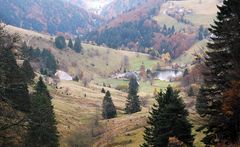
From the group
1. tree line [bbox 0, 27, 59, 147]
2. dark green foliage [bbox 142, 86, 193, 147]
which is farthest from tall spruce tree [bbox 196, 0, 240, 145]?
tree line [bbox 0, 27, 59, 147]

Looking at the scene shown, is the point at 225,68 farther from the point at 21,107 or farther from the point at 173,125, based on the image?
the point at 21,107

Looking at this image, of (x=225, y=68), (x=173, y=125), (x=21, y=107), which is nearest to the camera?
(x=225, y=68)

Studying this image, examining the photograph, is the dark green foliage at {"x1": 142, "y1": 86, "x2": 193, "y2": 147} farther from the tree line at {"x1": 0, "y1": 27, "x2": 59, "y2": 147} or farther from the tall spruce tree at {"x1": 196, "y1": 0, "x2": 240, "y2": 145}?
the tree line at {"x1": 0, "y1": 27, "x2": 59, "y2": 147}

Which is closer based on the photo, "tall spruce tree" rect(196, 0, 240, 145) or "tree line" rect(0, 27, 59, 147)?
"tree line" rect(0, 27, 59, 147)

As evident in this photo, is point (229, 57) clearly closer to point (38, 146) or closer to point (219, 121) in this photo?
point (219, 121)

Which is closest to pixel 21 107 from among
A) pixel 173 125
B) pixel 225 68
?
pixel 173 125

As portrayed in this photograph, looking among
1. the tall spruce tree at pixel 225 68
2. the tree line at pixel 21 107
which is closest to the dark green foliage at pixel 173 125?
the tall spruce tree at pixel 225 68

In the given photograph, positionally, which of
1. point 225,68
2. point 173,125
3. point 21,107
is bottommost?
point 21,107

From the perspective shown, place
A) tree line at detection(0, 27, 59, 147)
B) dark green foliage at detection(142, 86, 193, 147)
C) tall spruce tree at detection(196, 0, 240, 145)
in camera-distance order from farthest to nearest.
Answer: dark green foliage at detection(142, 86, 193, 147) → tall spruce tree at detection(196, 0, 240, 145) → tree line at detection(0, 27, 59, 147)

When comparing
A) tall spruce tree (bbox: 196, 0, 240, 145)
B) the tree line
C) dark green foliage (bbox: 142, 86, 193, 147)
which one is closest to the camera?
the tree line

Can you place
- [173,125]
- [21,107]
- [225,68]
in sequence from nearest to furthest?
[225,68] < [173,125] < [21,107]

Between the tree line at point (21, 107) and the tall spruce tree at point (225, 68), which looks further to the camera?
the tall spruce tree at point (225, 68)

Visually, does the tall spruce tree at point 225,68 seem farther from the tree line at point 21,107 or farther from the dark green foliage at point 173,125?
the tree line at point 21,107
